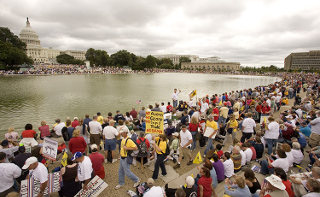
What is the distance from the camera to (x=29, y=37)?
413ft

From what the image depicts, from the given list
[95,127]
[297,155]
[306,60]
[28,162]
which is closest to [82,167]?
[28,162]

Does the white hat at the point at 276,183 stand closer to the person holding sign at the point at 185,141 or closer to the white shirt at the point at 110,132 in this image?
the person holding sign at the point at 185,141

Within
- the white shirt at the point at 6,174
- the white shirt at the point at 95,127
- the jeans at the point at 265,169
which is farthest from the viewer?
the white shirt at the point at 95,127

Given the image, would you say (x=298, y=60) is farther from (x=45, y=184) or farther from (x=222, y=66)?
(x=45, y=184)

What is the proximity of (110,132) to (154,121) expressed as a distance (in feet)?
6.17

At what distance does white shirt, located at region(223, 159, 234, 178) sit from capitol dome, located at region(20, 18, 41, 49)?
165843 mm

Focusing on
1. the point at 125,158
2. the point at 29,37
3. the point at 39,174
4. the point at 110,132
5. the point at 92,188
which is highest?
the point at 29,37

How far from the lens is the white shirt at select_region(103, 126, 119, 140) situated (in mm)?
6503

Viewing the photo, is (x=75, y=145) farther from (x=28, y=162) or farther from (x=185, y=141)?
(x=185, y=141)

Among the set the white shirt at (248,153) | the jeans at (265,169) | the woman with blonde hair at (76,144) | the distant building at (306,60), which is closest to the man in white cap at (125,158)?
the woman with blonde hair at (76,144)

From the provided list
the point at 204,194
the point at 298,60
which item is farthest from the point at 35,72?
the point at 298,60

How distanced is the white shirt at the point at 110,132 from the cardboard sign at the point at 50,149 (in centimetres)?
173

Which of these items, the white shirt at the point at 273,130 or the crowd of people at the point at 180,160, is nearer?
the crowd of people at the point at 180,160

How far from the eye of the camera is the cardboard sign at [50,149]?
5465mm
